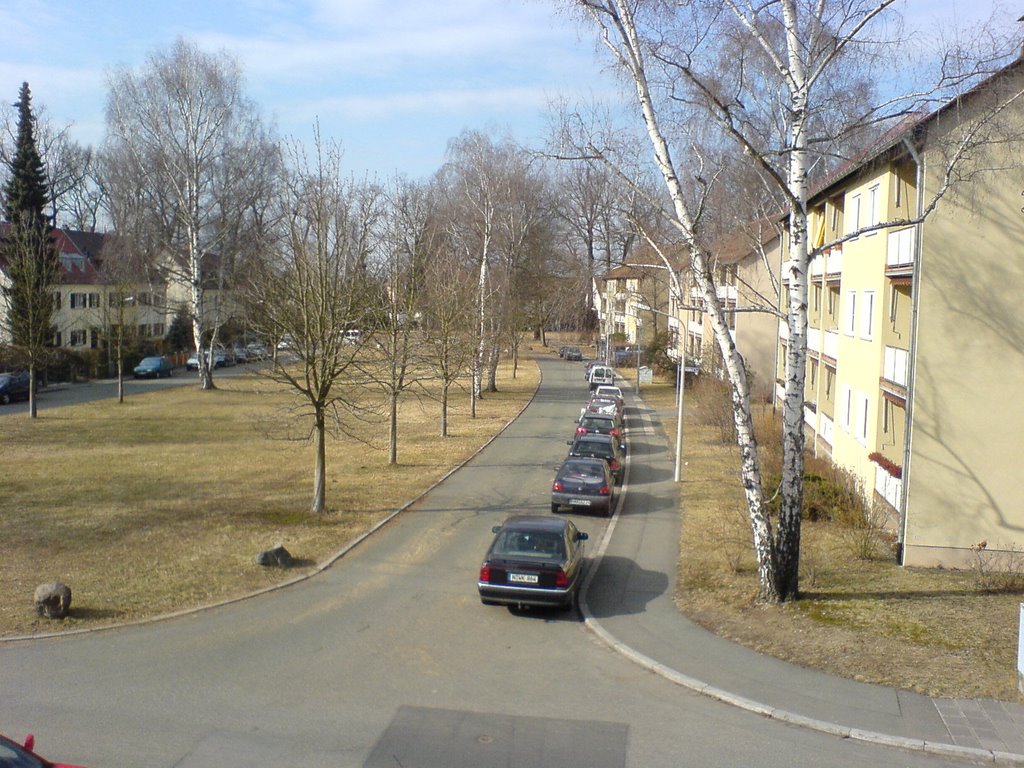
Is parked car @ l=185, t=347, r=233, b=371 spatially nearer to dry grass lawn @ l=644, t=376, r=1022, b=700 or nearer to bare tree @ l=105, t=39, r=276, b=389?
bare tree @ l=105, t=39, r=276, b=389

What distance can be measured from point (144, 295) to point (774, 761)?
163ft

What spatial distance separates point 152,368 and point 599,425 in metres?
37.3

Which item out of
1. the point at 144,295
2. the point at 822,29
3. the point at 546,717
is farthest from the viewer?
the point at 144,295

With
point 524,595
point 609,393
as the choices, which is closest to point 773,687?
point 524,595

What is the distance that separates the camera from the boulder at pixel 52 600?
13.1 metres

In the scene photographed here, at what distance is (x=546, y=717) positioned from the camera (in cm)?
1002

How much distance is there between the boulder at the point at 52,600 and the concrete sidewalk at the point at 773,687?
7629 mm

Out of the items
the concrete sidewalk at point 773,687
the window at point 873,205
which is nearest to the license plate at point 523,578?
the concrete sidewalk at point 773,687

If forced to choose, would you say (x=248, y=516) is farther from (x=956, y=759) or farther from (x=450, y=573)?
(x=956, y=759)

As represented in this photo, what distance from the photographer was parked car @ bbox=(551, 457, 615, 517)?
2102cm

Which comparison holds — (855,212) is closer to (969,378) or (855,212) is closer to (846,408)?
(846,408)

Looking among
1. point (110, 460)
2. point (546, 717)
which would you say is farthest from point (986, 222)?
point (110, 460)

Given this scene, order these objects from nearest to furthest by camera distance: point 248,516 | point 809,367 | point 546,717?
point 546,717 < point 248,516 < point 809,367

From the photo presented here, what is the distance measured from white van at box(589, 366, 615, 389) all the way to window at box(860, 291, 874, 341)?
30589mm
